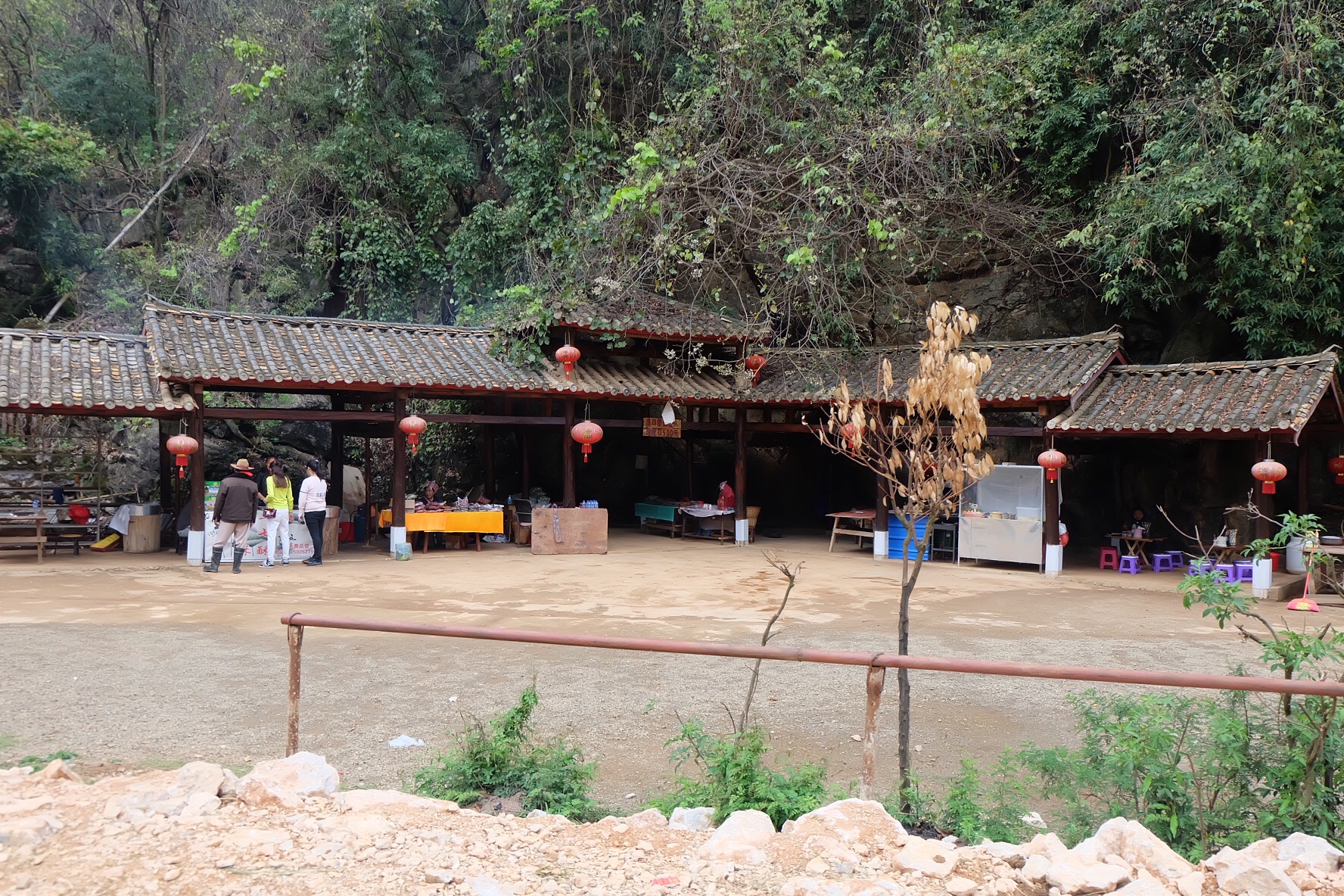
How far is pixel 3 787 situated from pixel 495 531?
11.9 m

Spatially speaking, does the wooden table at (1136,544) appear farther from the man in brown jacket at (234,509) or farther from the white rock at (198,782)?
the white rock at (198,782)

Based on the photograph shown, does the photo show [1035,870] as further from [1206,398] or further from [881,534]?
[881,534]

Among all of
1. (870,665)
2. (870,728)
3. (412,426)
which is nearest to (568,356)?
(412,426)

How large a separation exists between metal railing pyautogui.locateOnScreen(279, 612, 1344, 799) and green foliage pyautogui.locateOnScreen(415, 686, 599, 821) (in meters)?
0.79

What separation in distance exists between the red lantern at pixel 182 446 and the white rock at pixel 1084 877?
A: 499 inches

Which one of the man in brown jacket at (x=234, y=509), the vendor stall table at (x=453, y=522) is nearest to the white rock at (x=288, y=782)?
the man in brown jacket at (x=234, y=509)

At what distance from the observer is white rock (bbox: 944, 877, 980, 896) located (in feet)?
10.7

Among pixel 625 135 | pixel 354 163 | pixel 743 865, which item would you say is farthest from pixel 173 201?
pixel 743 865

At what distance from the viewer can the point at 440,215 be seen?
20.8m

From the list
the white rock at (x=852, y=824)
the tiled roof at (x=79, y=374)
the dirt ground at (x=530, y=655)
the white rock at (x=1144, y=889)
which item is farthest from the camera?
the tiled roof at (x=79, y=374)

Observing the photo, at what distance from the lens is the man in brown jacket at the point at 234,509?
12.8 metres

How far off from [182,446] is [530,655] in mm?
7684

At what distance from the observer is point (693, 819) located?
408cm

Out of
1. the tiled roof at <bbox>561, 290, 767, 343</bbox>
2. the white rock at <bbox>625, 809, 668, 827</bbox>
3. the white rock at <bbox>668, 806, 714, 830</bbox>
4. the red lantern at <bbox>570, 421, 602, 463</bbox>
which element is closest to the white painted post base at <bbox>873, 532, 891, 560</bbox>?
the tiled roof at <bbox>561, 290, 767, 343</bbox>
